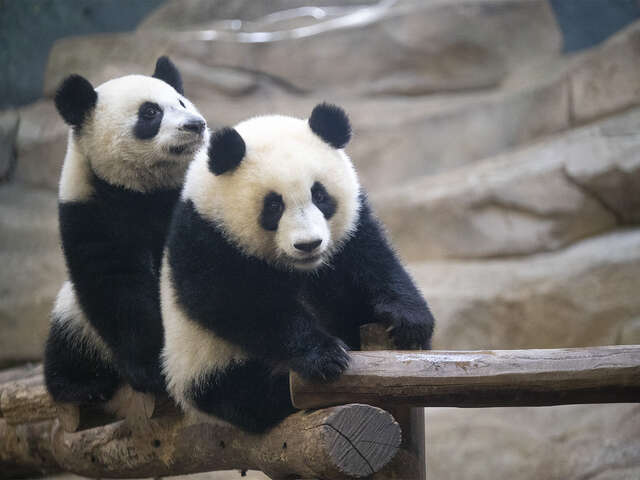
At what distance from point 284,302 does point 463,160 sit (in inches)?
213

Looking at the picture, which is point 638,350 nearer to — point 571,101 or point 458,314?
point 458,314

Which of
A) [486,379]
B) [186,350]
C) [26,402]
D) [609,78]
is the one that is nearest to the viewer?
[486,379]

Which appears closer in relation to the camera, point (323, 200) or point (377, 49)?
point (323, 200)

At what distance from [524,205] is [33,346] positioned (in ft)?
16.1

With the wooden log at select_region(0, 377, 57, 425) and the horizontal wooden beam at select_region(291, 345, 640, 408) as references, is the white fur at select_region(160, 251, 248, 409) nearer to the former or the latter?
the horizontal wooden beam at select_region(291, 345, 640, 408)

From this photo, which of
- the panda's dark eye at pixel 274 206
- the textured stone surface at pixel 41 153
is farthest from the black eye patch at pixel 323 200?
the textured stone surface at pixel 41 153

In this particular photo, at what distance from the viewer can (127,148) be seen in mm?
3605

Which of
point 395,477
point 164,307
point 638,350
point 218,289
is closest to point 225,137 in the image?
point 218,289

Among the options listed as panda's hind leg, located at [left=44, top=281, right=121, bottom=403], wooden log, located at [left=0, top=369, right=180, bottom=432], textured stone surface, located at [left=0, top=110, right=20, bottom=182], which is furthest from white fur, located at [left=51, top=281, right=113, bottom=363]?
textured stone surface, located at [left=0, top=110, right=20, bottom=182]

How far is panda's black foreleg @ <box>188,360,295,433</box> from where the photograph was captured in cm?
282

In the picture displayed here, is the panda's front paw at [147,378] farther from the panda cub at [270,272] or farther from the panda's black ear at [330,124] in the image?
the panda's black ear at [330,124]

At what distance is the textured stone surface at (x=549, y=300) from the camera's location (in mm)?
6176

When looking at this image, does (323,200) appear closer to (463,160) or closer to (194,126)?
(194,126)

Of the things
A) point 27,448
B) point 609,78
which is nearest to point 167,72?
point 27,448
